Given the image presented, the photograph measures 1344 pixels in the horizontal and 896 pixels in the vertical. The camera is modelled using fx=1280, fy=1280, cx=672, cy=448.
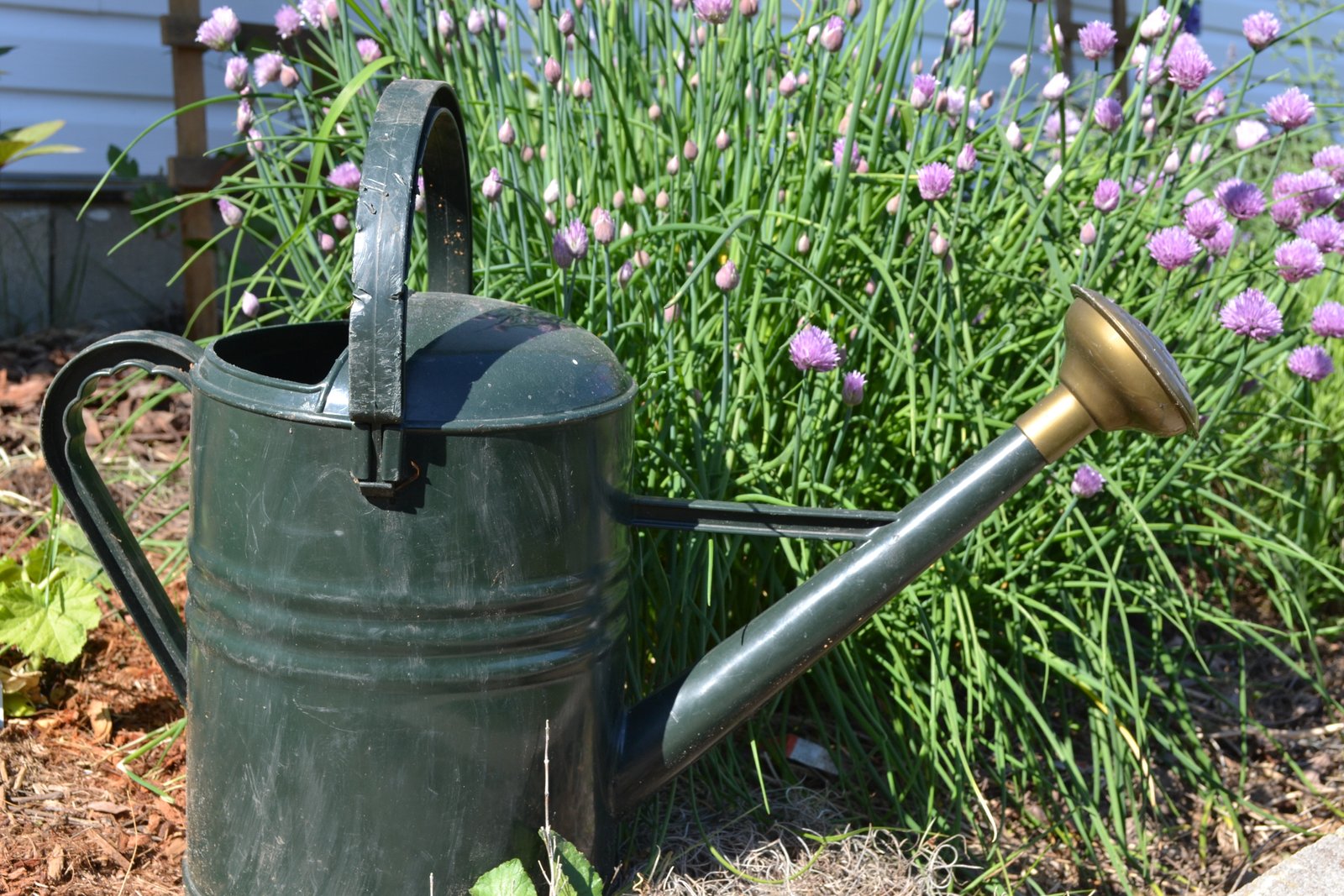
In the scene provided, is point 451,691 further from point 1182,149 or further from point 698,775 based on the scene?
point 1182,149

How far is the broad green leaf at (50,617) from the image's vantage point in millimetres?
1916

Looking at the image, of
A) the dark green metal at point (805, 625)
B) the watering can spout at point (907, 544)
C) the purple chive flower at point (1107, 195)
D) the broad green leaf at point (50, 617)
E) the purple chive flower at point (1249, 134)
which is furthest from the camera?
the purple chive flower at point (1249, 134)

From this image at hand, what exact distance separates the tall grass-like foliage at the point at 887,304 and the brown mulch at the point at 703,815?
0.06m

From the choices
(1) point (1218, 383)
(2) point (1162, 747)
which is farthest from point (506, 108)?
(2) point (1162, 747)

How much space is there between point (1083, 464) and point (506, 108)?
3.40ft

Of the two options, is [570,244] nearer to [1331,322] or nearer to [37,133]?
[1331,322]

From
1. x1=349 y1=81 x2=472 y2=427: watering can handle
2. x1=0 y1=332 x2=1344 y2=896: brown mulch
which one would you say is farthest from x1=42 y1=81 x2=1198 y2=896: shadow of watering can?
x1=0 y1=332 x2=1344 y2=896: brown mulch

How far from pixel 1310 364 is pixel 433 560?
1.33 m

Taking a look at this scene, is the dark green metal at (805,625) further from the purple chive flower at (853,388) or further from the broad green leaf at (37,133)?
the broad green leaf at (37,133)

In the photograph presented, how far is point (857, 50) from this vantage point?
A: 219cm

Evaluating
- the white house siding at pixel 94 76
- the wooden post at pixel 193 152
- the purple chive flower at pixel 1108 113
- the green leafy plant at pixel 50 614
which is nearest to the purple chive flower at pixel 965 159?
the purple chive flower at pixel 1108 113

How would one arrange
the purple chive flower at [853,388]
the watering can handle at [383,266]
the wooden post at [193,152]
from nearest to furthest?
the watering can handle at [383,266] → the purple chive flower at [853,388] → the wooden post at [193,152]

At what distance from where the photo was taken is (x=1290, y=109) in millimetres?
1814

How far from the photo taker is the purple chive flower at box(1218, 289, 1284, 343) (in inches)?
68.0
